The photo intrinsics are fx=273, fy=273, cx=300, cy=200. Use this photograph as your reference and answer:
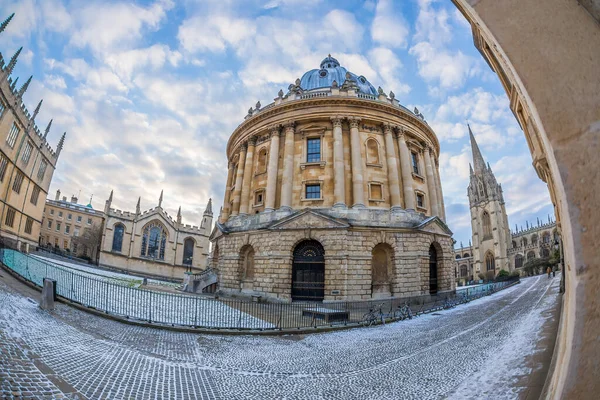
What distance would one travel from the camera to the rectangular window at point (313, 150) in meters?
22.0

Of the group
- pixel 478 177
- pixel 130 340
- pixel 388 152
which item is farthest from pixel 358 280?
pixel 478 177

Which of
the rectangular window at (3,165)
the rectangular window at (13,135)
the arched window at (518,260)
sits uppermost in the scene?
the rectangular window at (13,135)

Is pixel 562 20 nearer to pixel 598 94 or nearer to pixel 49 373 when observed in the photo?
pixel 598 94

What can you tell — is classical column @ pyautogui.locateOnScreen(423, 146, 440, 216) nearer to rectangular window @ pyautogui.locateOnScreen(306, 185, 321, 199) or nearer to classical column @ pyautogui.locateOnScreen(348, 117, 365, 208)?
classical column @ pyautogui.locateOnScreen(348, 117, 365, 208)

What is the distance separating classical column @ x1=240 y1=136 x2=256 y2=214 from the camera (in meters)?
22.9

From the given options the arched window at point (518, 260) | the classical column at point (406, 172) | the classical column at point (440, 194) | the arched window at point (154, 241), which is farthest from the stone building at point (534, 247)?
the arched window at point (154, 241)

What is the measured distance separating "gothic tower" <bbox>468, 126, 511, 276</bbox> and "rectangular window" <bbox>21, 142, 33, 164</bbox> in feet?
290

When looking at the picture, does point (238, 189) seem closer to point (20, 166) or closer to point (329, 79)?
point (329, 79)

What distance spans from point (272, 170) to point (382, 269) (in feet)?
36.0

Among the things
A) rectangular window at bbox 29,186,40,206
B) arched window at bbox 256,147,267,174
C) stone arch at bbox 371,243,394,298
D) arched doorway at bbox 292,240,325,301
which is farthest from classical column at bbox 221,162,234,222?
rectangular window at bbox 29,186,40,206

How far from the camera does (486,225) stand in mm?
74188

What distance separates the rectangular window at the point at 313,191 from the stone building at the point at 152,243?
41.5 meters

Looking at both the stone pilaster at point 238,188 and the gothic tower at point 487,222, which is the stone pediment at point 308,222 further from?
the gothic tower at point 487,222

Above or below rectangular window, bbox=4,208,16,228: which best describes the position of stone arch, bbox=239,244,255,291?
below
